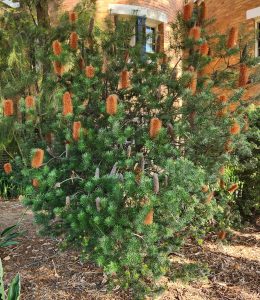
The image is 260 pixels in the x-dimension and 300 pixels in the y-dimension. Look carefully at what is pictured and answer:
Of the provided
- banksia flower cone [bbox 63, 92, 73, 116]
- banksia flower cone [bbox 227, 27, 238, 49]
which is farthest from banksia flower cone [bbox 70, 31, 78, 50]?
banksia flower cone [bbox 227, 27, 238, 49]

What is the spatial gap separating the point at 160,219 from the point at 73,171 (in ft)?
2.66

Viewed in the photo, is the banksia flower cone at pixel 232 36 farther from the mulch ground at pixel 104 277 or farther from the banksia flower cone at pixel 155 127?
the mulch ground at pixel 104 277

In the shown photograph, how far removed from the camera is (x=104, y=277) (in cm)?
340

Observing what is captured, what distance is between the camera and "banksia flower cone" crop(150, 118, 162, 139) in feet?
8.61

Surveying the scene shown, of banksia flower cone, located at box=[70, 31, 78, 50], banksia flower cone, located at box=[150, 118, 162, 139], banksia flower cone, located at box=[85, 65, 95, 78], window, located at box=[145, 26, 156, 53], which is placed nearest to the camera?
banksia flower cone, located at box=[150, 118, 162, 139]

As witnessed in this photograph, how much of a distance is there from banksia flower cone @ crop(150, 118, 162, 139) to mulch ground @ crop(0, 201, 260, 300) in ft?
4.08

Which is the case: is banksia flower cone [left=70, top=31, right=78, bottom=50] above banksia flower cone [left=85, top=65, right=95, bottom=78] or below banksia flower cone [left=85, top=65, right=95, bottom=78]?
above

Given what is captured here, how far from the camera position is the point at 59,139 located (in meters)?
3.33

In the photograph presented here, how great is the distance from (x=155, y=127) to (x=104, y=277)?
151 centimetres

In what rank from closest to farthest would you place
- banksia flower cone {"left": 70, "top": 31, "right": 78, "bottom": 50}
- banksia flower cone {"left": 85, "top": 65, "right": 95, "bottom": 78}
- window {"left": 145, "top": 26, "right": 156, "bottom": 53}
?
1. banksia flower cone {"left": 85, "top": 65, "right": 95, "bottom": 78}
2. banksia flower cone {"left": 70, "top": 31, "right": 78, "bottom": 50}
3. window {"left": 145, "top": 26, "right": 156, "bottom": 53}

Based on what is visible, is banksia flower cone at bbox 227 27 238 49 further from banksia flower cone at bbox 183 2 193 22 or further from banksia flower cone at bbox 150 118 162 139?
banksia flower cone at bbox 150 118 162 139

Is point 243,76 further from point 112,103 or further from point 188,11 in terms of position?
point 112,103

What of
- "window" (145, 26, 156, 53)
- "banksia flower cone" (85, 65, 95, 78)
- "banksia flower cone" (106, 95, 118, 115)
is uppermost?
"window" (145, 26, 156, 53)

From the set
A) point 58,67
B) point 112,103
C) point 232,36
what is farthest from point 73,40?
point 232,36
